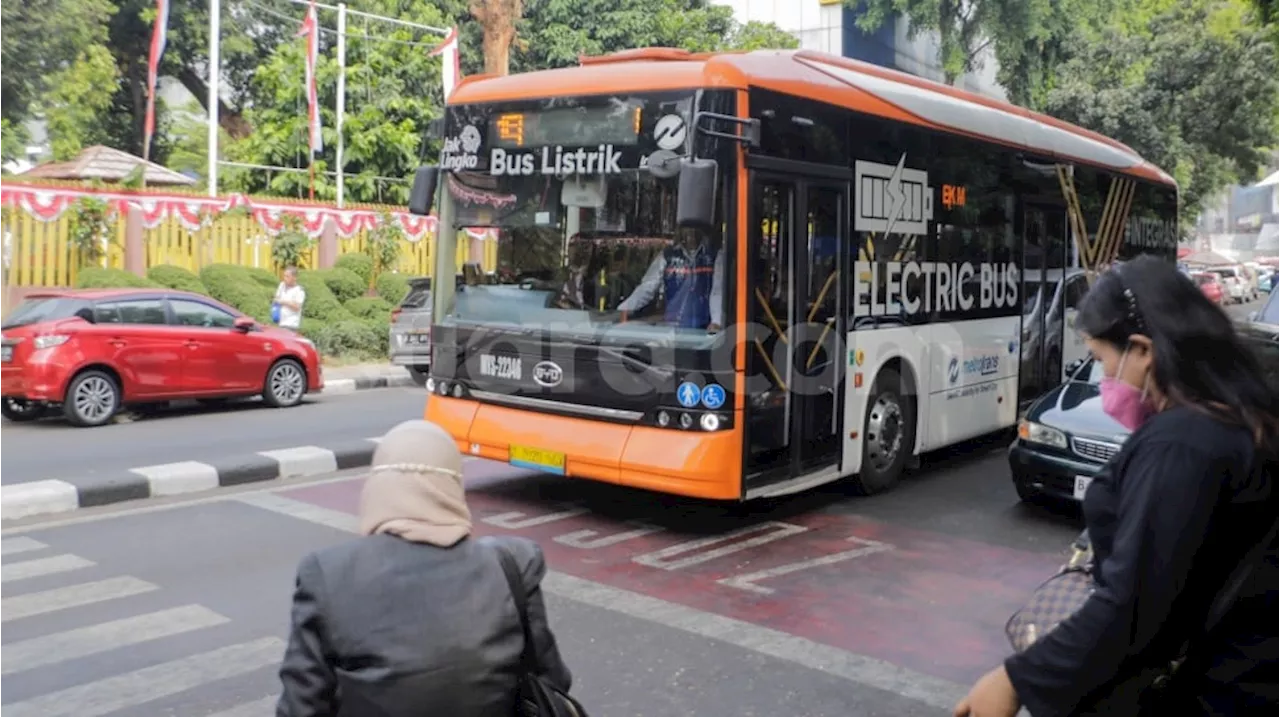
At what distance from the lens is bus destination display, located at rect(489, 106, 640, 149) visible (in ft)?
25.9

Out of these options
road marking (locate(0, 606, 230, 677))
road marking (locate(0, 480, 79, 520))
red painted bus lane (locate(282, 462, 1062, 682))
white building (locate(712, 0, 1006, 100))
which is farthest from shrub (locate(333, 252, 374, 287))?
white building (locate(712, 0, 1006, 100))

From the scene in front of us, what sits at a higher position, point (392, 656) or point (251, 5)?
point (251, 5)

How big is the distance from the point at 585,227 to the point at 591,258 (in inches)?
A: 8.3

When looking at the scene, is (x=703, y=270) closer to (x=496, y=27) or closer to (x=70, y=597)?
(x=70, y=597)

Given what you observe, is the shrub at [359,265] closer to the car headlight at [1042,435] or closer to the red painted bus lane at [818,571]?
the red painted bus lane at [818,571]

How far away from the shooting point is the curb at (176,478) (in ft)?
29.4

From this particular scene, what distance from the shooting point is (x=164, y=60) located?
116 feet

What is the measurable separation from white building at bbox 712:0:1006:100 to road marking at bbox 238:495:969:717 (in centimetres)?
3665

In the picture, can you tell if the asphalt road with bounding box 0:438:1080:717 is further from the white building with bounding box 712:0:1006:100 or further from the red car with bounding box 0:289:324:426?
the white building with bounding box 712:0:1006:100

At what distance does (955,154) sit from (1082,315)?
7.98 m

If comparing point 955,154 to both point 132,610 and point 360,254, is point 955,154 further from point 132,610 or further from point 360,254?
point 360,254

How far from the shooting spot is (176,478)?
31.9 ft

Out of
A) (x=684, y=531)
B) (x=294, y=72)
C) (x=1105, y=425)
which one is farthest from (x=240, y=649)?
(x=294, y=72)

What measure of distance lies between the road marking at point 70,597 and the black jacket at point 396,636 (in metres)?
4.57
